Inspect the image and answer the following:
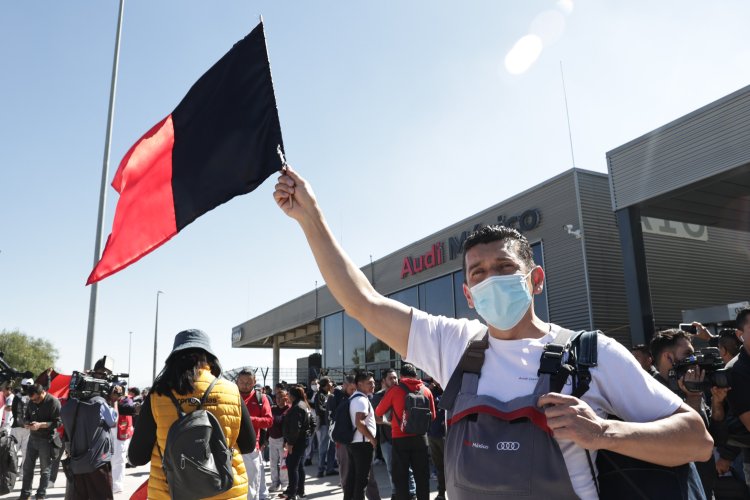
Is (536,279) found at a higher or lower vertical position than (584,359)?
higher

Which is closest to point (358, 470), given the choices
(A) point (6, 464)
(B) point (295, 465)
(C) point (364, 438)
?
(C) point (364, 438)

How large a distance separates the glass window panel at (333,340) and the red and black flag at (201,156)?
2297 centimetres

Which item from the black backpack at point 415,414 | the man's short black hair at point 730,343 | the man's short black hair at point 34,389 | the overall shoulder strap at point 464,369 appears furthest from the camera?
the man's short black hair at point 34,389

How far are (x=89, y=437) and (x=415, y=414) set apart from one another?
396 cm

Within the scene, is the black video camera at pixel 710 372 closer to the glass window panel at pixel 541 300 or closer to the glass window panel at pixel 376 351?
the glass window panel at pixel 541 300

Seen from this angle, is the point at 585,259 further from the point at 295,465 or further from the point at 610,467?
the point at 610,467

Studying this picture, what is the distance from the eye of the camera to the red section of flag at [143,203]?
152 inches

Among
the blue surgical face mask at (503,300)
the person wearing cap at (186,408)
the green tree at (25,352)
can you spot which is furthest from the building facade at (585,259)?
the green tree at (25,352)

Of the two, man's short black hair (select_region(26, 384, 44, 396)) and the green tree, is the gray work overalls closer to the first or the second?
man's short black hair (select_region(26, 384, 44, 396))

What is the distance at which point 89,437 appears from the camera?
6496mm

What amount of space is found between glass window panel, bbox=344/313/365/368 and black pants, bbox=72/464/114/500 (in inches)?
718

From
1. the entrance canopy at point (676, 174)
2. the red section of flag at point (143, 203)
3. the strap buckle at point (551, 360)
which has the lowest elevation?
the strap buckle at point (551, 360)

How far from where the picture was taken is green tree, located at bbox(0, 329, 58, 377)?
2285 inches

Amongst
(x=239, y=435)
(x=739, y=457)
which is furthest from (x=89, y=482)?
(x=739, y=457)
